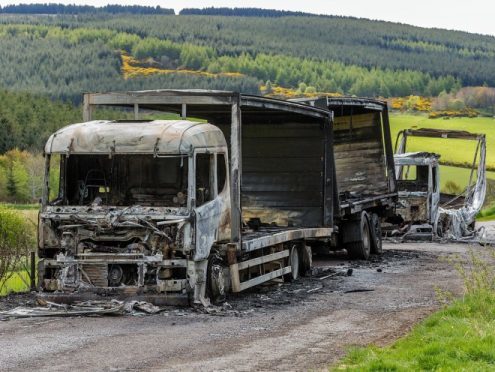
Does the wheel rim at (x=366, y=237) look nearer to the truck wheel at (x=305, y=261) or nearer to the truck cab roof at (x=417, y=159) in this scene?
the truck wheel at (x=305, y=261)

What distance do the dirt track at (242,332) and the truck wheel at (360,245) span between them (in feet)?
16.8

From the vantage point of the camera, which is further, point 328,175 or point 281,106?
point 328,175

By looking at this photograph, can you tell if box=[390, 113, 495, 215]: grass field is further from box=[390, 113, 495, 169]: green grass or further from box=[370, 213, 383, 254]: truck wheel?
box=[370, 213, 383, 254]: truck wheel

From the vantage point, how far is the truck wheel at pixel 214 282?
51.7ft

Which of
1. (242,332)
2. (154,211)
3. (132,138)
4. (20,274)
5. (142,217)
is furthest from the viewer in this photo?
(20,274)

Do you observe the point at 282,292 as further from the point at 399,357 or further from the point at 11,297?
the point at 399,357

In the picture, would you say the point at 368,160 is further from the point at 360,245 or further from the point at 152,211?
the point at 152,211

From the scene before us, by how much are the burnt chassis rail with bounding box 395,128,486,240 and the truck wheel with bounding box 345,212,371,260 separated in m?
8.49

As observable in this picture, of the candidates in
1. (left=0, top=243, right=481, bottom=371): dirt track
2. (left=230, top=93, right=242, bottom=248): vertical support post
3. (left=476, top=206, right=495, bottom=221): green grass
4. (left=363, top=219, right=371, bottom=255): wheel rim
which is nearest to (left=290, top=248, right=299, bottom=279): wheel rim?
(left=0, top=243, right=481, bottom=371): dirt track

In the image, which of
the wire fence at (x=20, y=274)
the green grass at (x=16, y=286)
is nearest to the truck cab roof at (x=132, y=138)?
the wire fence at (x=20, y=274)

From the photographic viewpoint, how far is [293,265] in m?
20.1

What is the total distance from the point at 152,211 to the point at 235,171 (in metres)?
1.85

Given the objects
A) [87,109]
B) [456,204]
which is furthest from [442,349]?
[456,204]

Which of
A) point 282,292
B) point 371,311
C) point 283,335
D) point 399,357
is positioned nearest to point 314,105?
point 282,292
